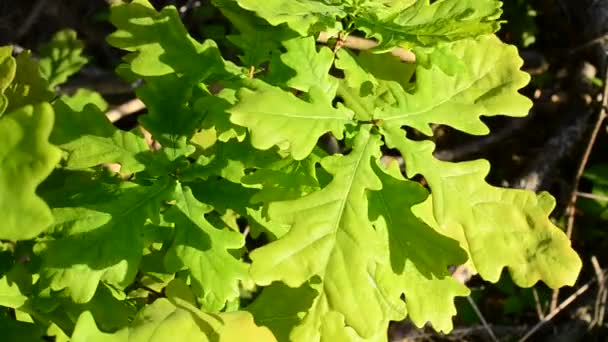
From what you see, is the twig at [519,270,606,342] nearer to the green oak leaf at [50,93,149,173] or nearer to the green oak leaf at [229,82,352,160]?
the green oak leaf at [229,82,352,160]

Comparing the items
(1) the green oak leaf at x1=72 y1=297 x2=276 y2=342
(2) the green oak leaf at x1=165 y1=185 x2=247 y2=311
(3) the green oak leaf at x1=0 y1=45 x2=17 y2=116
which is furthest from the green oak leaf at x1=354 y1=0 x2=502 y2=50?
(3) the green oak leaf at x1=0 y1=45 x2=17 y2=116

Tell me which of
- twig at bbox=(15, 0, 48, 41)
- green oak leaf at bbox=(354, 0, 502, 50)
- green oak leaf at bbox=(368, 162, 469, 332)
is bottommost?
twig at bbox=(15, 0, 48, 41)

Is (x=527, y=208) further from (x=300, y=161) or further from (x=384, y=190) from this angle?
(x=300, y=161)

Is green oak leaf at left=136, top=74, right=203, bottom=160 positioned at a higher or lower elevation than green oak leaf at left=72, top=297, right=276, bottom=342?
higher

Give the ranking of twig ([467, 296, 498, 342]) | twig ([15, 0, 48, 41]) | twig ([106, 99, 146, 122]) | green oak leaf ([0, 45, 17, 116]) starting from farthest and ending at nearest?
twig ([15, 0, 48, 41]) < twig ([106, 99, 146, 122]) < twig ([467, 296, 498, 342]) < green oak leaf ([0, 45, 17, 116])

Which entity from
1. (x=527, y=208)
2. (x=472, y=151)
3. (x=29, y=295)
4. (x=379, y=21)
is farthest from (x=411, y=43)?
(x=472, y=151)

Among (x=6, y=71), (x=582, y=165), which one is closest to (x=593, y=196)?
(x=582, y=165)
